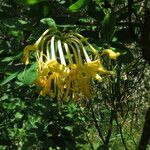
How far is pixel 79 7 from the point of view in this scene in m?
1.47

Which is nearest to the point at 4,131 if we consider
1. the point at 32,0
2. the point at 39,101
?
the point at 39,101

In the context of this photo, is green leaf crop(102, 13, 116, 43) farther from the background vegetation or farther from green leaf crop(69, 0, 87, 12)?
green leaf crop(69, 0, 87, 12)

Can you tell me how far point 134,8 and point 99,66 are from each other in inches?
37.5

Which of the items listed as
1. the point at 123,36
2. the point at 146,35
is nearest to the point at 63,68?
the point at 123,36

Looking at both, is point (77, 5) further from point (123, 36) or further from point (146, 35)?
point (146, 35)

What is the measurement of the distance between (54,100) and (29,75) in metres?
1.90

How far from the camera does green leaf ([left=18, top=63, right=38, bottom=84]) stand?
4.65ft

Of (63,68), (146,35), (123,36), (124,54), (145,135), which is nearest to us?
(63,68)

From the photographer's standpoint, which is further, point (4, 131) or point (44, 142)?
point (4, 131)

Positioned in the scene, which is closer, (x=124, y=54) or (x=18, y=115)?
(x=124, y=54)

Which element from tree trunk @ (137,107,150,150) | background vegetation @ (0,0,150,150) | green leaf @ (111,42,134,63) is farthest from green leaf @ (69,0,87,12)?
tree trunk @ (137,107,150,150)

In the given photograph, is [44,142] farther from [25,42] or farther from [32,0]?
[32,0]

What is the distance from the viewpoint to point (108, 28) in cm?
159

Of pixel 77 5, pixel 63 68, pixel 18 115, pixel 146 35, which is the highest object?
pixel 77 5
